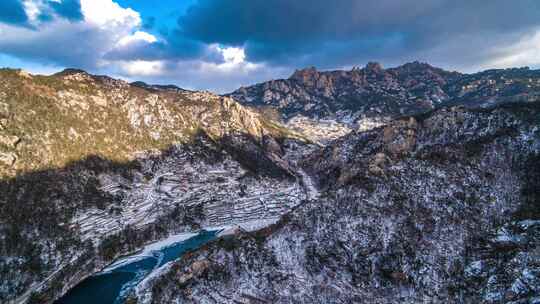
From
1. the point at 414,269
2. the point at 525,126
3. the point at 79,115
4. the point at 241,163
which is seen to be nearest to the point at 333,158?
the point at 241,163

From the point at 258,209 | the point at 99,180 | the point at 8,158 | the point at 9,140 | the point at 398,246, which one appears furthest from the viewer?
the point at 258,209

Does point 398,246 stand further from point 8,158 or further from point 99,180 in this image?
point 8,158

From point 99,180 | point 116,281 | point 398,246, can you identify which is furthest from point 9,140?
point 398,246

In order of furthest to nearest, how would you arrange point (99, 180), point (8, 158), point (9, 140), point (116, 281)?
point (99, 180), point (9, 140), point (8, 158), point (116, 281)

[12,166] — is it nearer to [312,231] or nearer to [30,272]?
[30,272]

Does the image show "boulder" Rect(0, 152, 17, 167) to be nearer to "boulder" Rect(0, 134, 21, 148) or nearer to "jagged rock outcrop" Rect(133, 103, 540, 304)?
"boulder" Rect(0, 134, 21, 148)

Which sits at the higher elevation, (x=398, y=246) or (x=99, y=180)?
(x=99, y=180)
